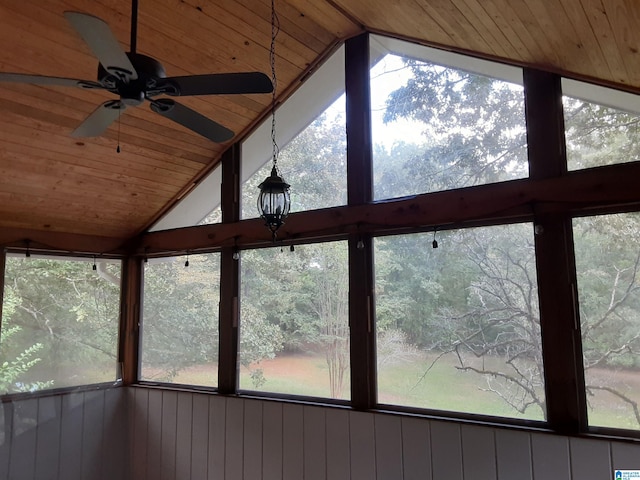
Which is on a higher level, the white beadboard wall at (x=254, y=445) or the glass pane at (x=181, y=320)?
the glass pane at (x=181, y=320)

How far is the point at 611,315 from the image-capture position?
261 cm

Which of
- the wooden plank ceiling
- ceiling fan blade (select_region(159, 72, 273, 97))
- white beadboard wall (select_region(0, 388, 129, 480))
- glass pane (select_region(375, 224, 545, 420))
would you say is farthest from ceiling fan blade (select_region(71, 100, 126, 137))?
white beadboard wall (select_region(0, 388, 129, 480))

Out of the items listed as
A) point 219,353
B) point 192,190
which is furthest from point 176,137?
point 219,353

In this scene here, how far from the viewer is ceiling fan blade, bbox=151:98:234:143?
6.89 feet

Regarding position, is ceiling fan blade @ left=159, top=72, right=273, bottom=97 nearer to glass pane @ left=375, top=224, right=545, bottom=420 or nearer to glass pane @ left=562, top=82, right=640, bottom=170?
glass pane @ left=375, top=224, right=545, bottom=420

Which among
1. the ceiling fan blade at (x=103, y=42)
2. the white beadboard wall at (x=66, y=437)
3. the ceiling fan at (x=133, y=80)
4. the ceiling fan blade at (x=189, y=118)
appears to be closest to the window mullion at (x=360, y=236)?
the ceiling fan blade at (x=189, y=118)

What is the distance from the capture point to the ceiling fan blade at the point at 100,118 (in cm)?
208

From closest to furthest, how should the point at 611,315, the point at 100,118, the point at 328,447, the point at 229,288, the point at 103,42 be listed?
the point at 103,42 < the point at 100,118 < the point at 611,315 < the point at 328,447 < the point at 229,288

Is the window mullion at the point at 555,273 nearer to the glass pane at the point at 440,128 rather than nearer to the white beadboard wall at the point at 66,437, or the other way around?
the glass pane at the point at 440,128

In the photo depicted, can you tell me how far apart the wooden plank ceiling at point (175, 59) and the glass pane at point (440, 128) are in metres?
0.23

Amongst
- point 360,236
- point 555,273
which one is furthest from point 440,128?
point 555,273

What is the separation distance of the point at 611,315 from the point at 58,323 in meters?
4.18

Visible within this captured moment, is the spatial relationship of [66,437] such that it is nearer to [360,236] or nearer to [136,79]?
[360,236]

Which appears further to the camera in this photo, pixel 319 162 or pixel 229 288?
pixel 229 288
